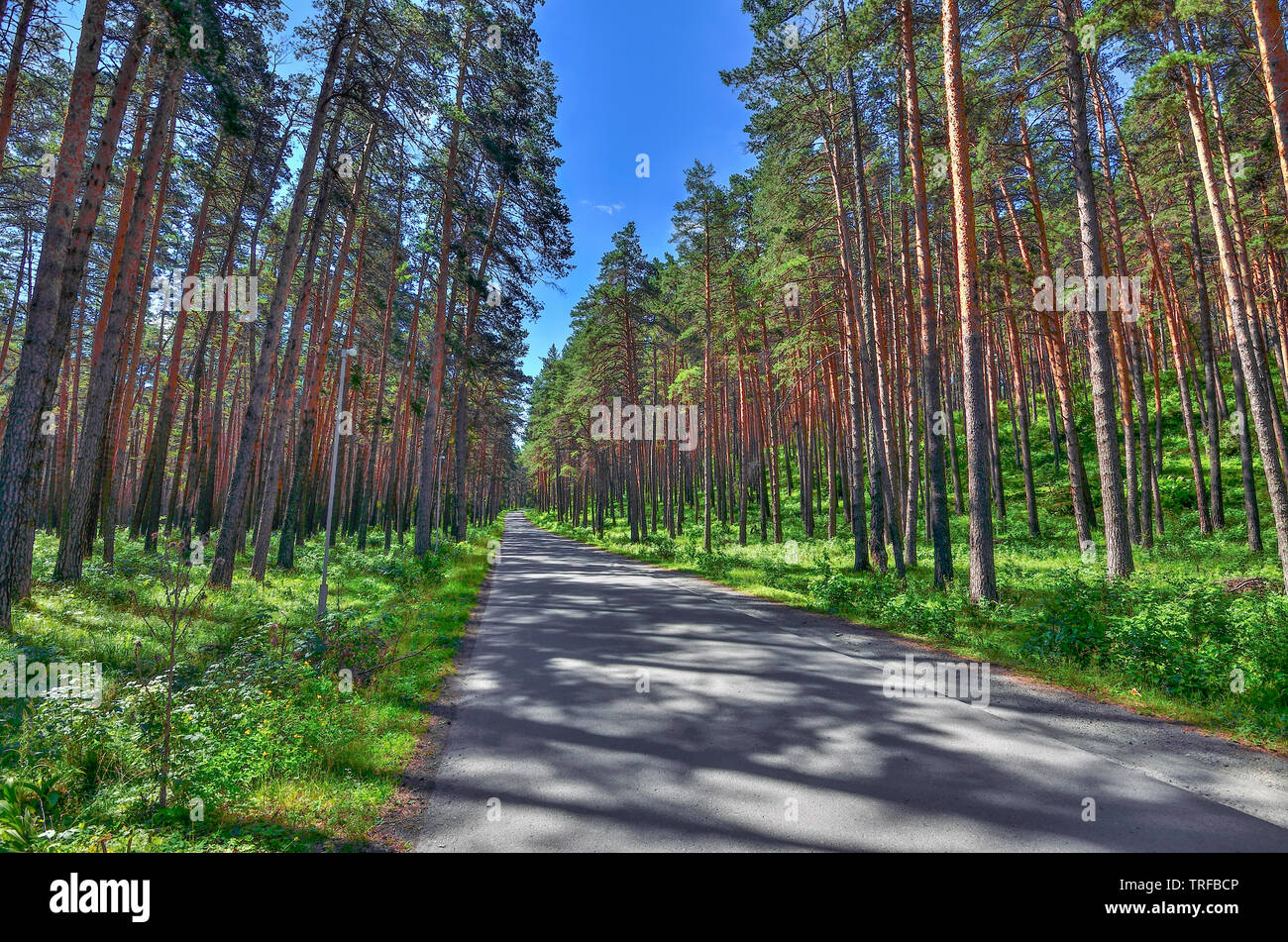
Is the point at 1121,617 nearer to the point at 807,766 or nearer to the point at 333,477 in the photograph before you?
the point at 807,766

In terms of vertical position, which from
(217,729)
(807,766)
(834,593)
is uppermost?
(834,593)

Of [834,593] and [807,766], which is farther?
[834,593]

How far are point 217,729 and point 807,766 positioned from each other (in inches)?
195

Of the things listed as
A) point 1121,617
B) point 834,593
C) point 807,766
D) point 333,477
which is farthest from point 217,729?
point 1121,617

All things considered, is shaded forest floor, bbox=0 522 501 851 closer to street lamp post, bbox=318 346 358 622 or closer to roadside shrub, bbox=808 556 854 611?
street lamp post, bbox=318 346 358 622

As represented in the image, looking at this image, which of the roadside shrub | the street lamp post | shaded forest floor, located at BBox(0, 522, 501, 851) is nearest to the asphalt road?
shaded forest floor, located at BBox(0, 522, 501, 851)

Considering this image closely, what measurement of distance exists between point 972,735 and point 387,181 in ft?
77.1

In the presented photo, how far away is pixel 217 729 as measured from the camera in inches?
171

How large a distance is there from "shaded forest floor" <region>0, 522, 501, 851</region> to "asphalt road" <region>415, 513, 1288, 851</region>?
727mm

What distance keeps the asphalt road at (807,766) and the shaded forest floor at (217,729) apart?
73 cm

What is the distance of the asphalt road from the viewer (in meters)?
3.15

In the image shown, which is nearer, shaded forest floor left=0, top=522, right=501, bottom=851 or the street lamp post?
shaded forest floor left=0, top=522, right=501, bottom=851

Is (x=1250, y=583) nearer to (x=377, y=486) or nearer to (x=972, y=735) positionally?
(x=972, y=735)
